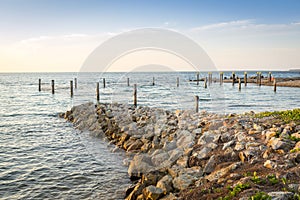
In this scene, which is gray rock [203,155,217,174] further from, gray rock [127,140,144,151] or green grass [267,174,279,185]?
gray rock [127,140,144,151]

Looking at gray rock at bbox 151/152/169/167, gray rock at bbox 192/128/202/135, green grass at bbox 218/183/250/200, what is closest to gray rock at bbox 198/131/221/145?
gray rock at bbox 192/128/202/135

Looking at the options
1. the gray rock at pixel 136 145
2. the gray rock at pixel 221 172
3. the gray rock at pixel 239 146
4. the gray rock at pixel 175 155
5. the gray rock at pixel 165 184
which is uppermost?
the gray rock at pixel 239 146

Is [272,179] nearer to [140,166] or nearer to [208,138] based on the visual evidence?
[208,138]

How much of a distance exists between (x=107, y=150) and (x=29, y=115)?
40.8 feet

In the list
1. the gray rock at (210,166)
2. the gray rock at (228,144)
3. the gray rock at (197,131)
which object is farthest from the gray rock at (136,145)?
the gray rock at (210,166)

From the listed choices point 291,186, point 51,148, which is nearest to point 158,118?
point 51,148

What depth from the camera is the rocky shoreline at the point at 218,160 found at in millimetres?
5043

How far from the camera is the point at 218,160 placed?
709 centimetres

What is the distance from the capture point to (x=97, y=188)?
7922mm

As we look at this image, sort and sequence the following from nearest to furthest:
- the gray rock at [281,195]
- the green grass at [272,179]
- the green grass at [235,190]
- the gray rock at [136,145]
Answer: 1. the gray rock at [281,195]
2. the green grass at [235,190]
3. the green grass at [272,179]
4. the gray rock at [136,145]

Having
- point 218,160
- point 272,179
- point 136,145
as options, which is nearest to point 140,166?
point 218,160

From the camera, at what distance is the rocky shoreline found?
199 inches

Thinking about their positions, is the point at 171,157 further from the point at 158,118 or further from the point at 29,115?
the point at 29,115

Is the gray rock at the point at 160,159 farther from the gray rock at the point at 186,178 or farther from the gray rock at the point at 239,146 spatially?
the gray rock at the point at 239,146
